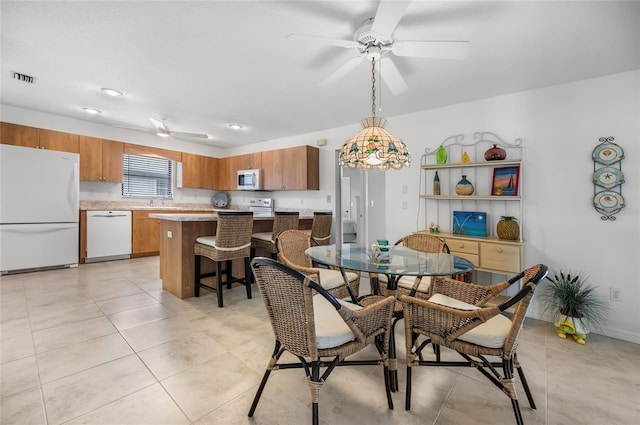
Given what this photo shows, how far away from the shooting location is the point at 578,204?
2.74 metres

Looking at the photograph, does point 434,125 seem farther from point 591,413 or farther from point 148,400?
point 148,400

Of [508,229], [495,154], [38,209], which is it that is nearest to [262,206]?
[38,209]

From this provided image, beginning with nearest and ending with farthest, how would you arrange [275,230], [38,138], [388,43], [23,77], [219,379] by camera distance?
[219,379] → [388,43] → [23,77] → [275,230] → [38,138]

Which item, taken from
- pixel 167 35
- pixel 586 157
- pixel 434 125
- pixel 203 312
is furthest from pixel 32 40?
pixel 586 157

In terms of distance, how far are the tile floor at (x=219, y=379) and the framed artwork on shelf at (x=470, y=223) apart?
103cm

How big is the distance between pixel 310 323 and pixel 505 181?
289 centimetres

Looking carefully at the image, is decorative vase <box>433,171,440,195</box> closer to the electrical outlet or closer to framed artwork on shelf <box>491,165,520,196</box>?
framed artwork on shelf <box>491,165,520,196</box>

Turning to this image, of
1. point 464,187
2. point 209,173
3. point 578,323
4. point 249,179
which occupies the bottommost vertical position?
point 578,323

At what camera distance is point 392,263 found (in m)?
1.85

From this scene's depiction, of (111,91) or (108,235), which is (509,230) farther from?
(108,235)

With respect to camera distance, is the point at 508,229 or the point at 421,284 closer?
the point at 421,284

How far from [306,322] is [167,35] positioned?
2.35 meters

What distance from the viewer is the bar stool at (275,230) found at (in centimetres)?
340

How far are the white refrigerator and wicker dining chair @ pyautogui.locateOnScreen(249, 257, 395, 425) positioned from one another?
4587 millimetres
